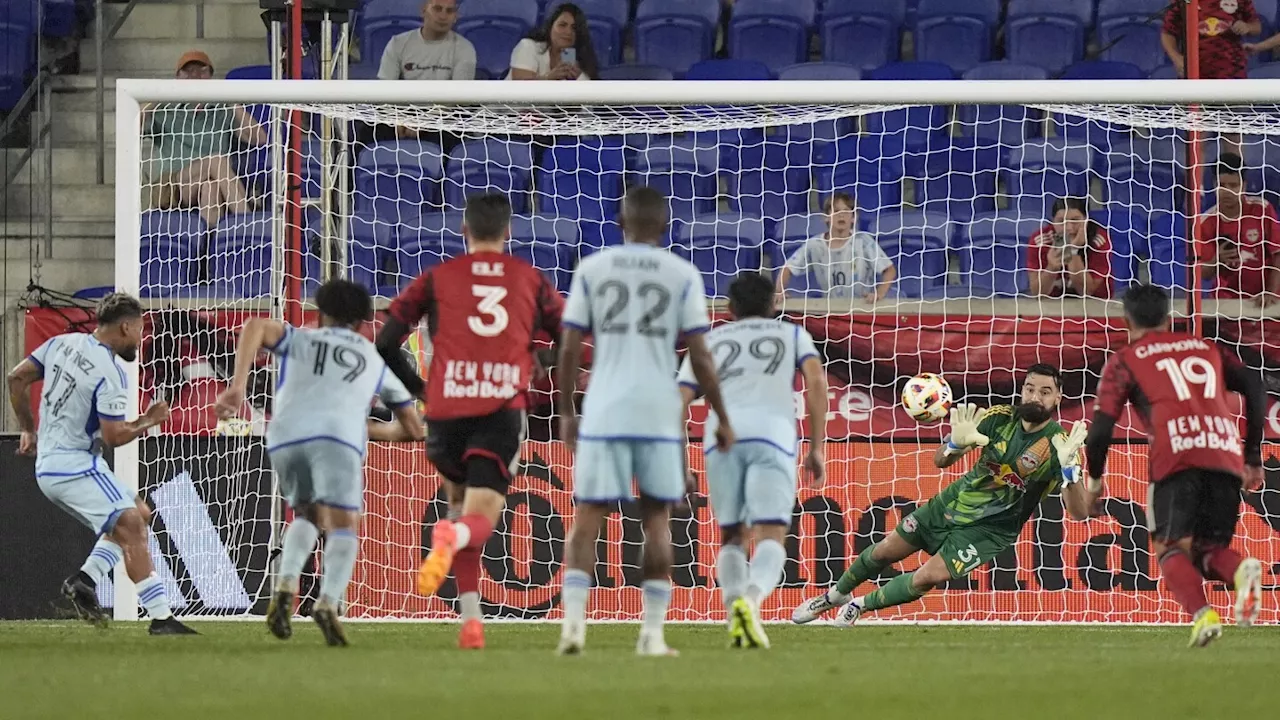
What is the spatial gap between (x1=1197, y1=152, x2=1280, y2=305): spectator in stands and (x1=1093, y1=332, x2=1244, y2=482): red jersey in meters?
4.10

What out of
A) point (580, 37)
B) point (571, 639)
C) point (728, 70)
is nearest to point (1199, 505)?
point (571, 639)

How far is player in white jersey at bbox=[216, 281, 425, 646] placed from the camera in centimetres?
768

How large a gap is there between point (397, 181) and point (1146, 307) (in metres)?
6.83

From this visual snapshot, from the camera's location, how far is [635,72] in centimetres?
1518

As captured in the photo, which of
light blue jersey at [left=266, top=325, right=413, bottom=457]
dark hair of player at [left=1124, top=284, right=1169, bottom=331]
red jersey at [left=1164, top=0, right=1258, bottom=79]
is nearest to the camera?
light blue jersey at [left=266, top=325, right=413, bottom=457]

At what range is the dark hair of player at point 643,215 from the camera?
679 centimetres

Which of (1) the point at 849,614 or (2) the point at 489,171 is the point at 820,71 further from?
(1) the point at 849,614

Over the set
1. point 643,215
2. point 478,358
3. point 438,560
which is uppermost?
point 643,215

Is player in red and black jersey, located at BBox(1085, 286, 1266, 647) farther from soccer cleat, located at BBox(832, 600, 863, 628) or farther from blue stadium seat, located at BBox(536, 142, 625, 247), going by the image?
blue stadium seat, located at BBox(536, 142, 625, 247)

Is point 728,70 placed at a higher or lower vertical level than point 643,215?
higher

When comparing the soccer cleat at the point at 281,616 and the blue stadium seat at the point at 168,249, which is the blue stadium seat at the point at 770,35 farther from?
the soccer cleat at the point at 281,616

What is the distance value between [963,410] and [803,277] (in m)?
2.95

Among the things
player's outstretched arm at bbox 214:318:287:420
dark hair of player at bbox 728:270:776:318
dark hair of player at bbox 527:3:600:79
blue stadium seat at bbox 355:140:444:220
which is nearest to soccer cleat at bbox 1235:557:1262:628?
dark hair of player at bbox 728:270:776:318

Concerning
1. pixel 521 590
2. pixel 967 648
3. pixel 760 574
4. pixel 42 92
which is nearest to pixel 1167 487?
pixel 967 648
